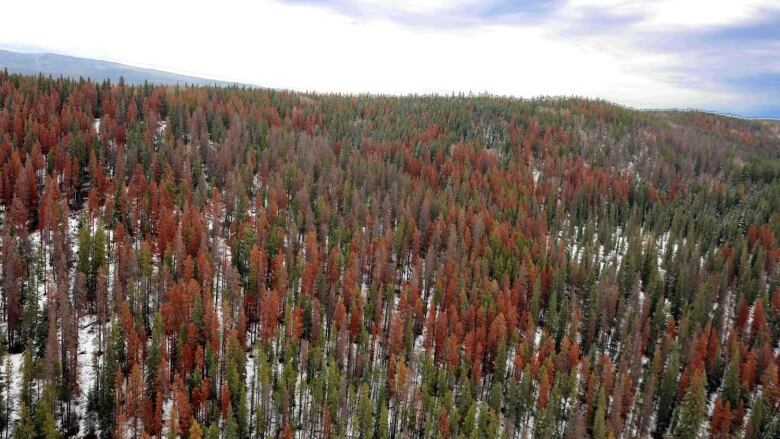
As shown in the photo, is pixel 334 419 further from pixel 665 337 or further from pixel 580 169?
pixel 580 169

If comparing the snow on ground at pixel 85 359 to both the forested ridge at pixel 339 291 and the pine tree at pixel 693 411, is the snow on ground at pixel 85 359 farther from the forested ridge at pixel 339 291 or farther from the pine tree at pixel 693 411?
the pine tree at pixel 693 411

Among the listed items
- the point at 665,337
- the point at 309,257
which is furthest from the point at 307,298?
the point at 665,337

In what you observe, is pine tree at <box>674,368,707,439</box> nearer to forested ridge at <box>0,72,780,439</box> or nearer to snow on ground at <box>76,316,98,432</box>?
forested ridge at <box>0,72,780,439</box>

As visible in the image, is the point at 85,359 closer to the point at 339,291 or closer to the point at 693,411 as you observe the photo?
the point at 339,291

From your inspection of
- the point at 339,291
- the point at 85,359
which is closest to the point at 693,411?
the point at 339,291

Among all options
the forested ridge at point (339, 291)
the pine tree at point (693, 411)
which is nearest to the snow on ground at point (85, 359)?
the forested ridge at point (339, 291)

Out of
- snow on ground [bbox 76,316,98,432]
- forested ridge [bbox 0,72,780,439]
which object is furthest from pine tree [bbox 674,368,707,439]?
snow on ground [bbox 76,316,98,432]

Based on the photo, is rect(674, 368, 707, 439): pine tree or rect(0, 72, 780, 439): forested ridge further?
rect(674, 368, 707, 439): pine tree

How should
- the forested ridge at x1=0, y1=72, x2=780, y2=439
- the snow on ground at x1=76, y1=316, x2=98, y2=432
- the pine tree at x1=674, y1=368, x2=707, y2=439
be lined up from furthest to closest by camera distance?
the pine tree at x1=674, y1=368, x2=707, y2=439 → the forested ridge at x1=0, y1=72, x2=780, y2=439 → the snow on ground at x1=76, y1=316, x2=98, y2=432
